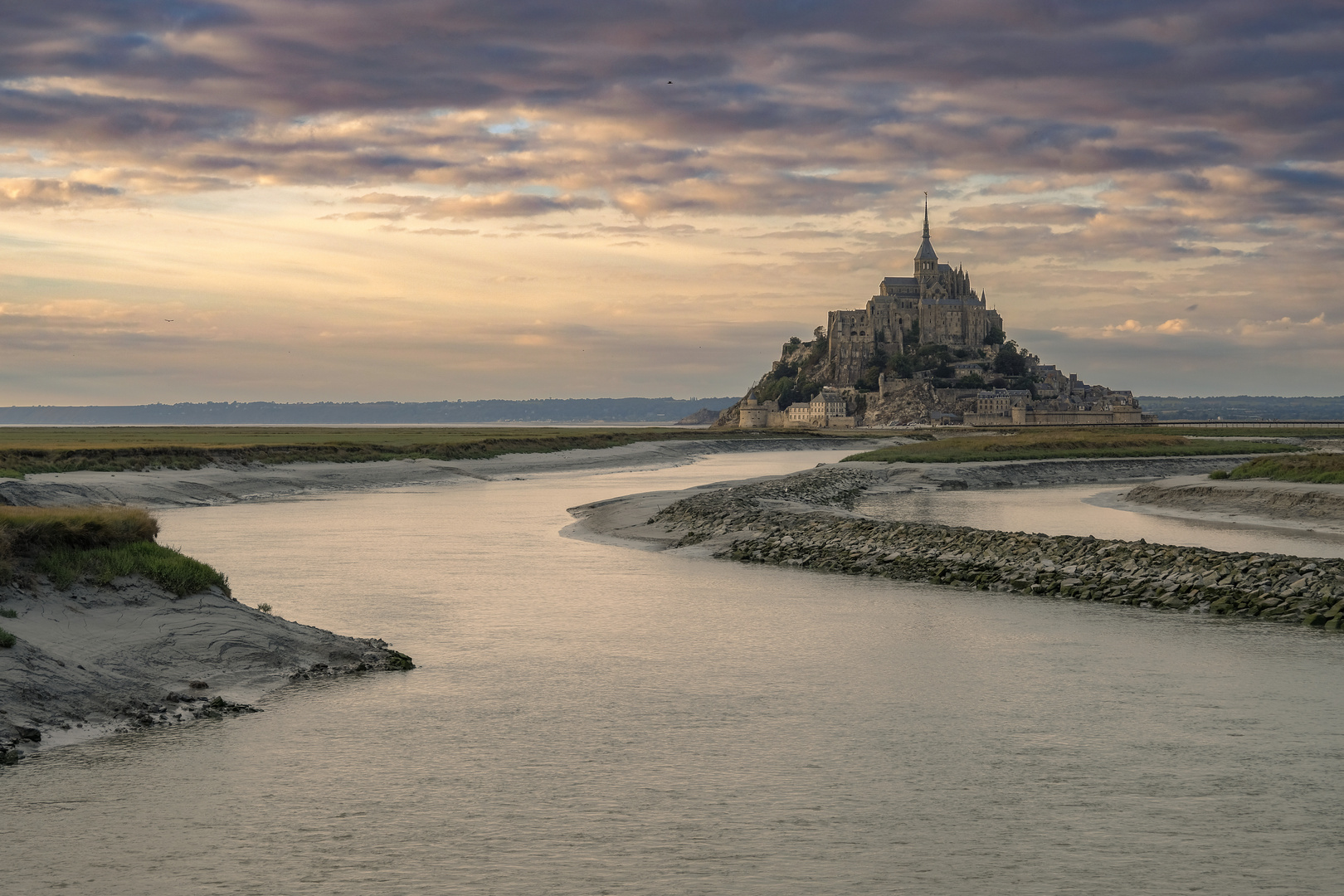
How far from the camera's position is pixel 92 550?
712 inches

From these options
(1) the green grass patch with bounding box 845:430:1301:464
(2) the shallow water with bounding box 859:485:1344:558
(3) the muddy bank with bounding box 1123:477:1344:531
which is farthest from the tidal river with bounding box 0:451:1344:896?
(1) the green grass patch with bounding box 845:430:1301:464

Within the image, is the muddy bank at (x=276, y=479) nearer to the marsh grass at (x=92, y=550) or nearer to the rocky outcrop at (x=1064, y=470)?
the marsh grass at (x=92, y=550)

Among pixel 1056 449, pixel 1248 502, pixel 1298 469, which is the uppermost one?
pixel 1056 449

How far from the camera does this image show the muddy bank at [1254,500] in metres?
43.0

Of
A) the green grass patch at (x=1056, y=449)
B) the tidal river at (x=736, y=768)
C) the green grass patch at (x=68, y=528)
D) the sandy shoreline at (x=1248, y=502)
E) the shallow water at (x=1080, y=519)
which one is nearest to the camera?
the tidal river at (x=736, y=768)

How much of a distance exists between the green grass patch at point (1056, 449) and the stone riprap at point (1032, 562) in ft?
143

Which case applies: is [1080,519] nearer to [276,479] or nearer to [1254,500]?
[1254,500]

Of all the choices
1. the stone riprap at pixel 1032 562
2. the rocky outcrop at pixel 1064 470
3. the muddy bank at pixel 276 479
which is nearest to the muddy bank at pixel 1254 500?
the rocky outcrop at pixel 1064 470

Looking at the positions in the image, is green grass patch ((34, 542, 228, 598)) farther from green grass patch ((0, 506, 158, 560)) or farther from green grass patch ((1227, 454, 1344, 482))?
green grass patch ((1227, 454, 1344, 482))

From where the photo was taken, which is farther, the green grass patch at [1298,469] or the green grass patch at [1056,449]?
the green grass patch at [1056,449]

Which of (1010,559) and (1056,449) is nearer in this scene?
(1010,559)

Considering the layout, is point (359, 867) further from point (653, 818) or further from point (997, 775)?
point (997, 775)

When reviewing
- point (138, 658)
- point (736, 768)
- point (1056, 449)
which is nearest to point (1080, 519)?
point (736, 768)

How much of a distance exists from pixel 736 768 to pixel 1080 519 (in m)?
34.8
